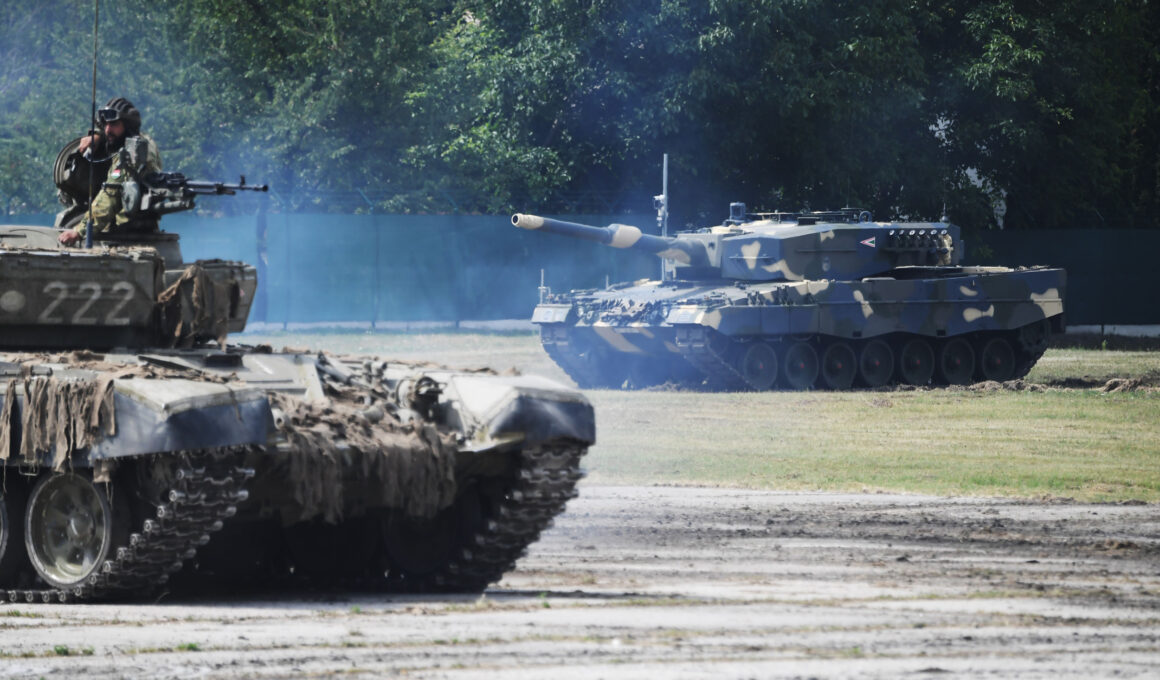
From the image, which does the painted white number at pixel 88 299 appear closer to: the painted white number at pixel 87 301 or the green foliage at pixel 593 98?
the painted white number at pixel 87 301

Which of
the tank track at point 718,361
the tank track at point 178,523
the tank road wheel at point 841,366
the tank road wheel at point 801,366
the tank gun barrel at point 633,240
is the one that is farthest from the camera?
the tank road wheel at point 841,366

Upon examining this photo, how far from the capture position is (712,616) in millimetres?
9594

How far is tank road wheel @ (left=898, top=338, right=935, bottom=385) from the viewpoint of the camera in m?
28.9

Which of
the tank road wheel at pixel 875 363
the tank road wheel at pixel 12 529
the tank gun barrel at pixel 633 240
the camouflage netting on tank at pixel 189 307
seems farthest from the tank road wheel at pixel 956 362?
the tank road wheel at pixel 12 529

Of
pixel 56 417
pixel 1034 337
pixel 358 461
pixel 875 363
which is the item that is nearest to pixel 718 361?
pixel 875 363

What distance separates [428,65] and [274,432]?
2883cm

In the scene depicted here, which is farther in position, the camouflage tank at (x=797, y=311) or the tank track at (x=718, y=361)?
the camouflage tank at (x=797, y=311)

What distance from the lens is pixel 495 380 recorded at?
11.1m

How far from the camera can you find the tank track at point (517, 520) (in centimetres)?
1098

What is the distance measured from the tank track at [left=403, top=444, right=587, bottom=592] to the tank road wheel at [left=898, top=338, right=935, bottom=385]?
18268 millimetres

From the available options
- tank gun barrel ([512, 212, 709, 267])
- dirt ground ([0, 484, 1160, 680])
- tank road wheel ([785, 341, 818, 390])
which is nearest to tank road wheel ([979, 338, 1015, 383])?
tank road wheel ([785, 341, 818, 390])

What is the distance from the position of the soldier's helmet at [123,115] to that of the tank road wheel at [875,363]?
57.1 ft

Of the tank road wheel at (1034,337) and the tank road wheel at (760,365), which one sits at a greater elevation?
the tank road wheel at (1034,337)

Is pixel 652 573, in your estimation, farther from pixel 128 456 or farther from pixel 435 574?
pixel 128 456
